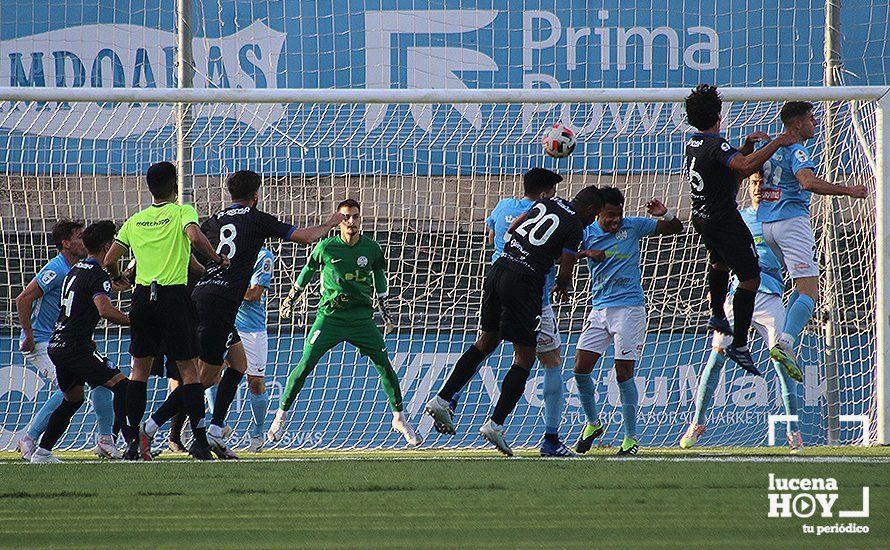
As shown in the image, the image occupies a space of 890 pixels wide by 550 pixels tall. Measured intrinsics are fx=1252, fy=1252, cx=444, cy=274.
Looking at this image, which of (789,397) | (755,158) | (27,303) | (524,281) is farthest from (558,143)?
(27,303)

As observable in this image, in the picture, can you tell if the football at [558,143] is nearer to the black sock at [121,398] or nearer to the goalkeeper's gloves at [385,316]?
the goalkeeper's gloves at [385,316]

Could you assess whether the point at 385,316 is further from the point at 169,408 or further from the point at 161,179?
the point at 161,179

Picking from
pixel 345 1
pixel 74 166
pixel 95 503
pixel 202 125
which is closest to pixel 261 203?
pixel 202 125

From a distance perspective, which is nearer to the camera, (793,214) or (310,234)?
(310,234)

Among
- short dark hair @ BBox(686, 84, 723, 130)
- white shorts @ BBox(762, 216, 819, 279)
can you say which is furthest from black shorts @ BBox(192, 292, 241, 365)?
white shorts @ BBox(762, 216, 819, 279)

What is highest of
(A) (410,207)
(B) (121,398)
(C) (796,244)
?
(A) (410,207)

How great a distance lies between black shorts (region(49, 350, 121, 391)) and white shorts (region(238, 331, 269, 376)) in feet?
6.42

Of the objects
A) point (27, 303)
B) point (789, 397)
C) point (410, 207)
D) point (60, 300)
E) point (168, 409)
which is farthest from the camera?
point (410, 207)

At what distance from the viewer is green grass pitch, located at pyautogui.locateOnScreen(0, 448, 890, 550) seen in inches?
181

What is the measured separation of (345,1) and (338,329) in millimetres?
4539

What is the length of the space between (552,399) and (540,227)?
121 centimetres

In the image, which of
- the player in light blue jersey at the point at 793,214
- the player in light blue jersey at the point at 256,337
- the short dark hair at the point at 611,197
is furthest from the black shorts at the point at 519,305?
the player in light blue jersey at the point at 256,337

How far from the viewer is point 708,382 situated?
962cm

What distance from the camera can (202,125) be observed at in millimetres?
11539
